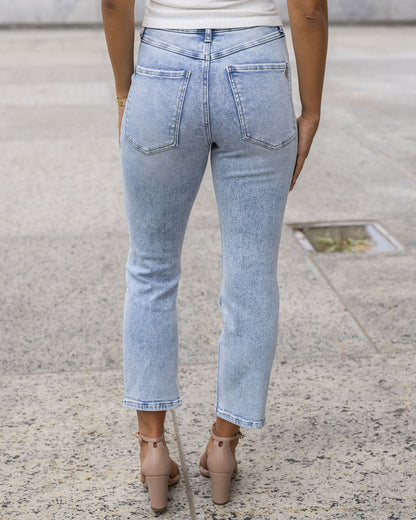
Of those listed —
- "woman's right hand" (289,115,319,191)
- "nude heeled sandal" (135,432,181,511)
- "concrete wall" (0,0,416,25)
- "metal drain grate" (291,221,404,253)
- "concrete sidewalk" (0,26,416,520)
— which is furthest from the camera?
"concrete wall" (0,0,416,25)

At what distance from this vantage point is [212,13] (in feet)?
6.23

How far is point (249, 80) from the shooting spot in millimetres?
1926

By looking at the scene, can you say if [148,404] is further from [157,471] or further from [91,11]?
[91,11]

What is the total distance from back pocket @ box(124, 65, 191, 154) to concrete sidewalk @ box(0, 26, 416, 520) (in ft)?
3.56

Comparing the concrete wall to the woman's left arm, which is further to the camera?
the concrete wall

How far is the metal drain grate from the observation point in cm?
451

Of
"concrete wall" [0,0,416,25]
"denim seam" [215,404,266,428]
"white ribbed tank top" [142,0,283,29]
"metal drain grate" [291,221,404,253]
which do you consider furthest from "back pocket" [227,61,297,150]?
"concrete wall" [0,0,416,25]

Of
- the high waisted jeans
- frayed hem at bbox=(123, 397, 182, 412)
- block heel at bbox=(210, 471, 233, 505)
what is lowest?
block heel at bbox=(210, 471, 233, 505)

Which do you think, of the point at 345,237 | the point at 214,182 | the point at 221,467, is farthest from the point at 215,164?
the point at 345,237

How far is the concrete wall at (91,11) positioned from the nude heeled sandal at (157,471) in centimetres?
1643

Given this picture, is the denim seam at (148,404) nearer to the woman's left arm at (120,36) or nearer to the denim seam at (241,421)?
the denim seam at (241,421)

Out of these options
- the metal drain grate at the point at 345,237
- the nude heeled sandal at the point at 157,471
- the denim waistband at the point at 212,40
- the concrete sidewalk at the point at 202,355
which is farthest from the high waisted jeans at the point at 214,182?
the metal drain grate at the point at 345,237

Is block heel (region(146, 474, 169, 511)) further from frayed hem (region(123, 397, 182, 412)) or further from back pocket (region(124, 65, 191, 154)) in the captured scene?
back pocket (region(124, 65, 191, 154))

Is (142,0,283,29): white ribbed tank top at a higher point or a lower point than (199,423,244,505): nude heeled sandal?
higher
